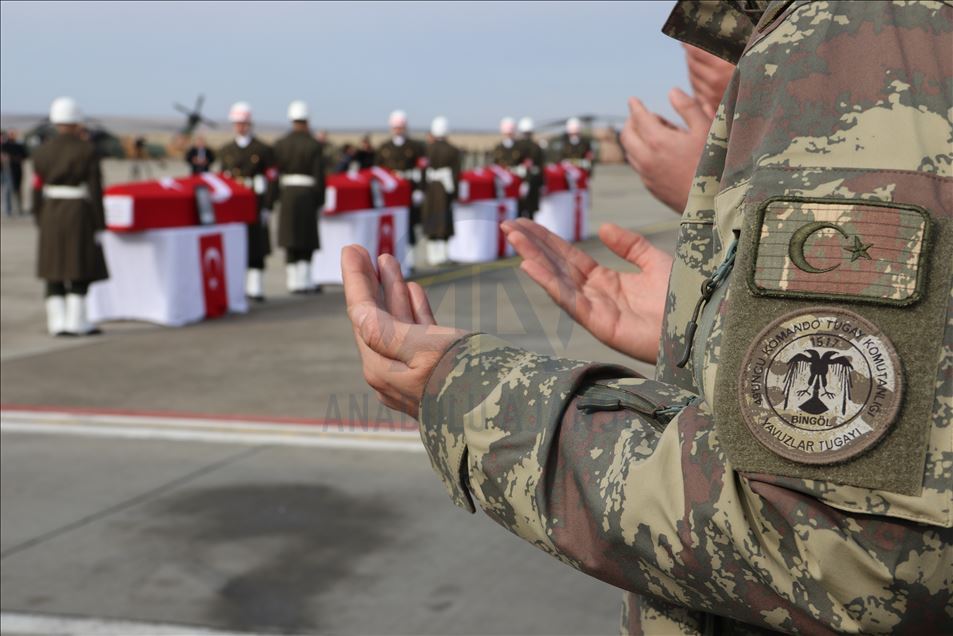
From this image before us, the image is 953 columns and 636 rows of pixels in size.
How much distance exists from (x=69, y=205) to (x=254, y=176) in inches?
111

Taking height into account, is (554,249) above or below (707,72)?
below

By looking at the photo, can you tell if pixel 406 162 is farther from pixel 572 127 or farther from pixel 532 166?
pixel 572 127

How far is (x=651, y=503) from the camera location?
906mm

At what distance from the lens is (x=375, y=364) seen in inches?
43.3

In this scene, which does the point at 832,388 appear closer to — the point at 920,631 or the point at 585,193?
the point at 920,631

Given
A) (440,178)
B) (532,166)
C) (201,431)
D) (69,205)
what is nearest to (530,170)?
(532,166)

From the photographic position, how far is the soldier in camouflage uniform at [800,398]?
0.80 metres

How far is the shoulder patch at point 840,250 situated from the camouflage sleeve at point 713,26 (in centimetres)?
47

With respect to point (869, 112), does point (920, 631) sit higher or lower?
lower

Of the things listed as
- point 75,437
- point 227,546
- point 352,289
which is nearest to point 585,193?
point 75,437

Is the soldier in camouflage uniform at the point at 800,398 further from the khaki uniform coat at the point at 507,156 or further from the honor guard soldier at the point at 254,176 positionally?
the khaki uniform coat at the point at 507,156

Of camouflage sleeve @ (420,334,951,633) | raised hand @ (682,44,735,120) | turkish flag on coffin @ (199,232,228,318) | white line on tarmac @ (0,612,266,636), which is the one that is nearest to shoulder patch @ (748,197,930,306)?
camouflage sleeve @ (420,334,951,633)

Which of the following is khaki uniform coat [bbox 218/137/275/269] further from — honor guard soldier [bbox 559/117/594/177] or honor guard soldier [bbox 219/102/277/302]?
honor guard soldier [bbox 559/117/594/177]

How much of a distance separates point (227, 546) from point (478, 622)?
1146 mm
